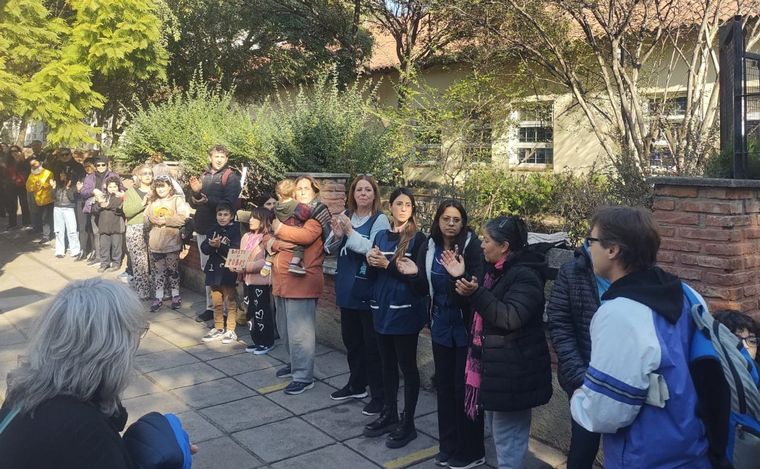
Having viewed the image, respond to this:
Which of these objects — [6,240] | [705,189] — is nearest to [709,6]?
[705,189]

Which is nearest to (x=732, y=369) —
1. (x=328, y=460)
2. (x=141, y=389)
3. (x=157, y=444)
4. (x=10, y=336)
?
(x=157, y=444)

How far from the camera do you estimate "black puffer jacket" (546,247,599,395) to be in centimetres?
332

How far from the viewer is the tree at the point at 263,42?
15766mm

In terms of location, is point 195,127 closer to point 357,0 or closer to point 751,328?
point 357,0

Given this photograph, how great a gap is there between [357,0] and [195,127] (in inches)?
210

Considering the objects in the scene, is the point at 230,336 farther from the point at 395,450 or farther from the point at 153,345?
the point at 395,450

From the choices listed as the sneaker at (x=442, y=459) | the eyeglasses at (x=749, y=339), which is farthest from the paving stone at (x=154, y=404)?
the eyeglasses at (x=749, y=339)

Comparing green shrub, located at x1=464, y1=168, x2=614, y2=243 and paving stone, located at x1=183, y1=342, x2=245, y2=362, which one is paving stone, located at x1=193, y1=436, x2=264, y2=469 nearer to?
paving stone, located at x1=183, y1=342, x2=245, y2=362

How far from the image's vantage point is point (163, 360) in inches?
264

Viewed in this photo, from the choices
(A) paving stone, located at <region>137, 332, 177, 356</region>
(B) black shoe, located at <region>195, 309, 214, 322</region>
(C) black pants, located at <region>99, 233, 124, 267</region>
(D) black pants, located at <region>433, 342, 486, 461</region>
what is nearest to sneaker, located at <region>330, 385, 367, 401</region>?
(D) black pants, located at <region>433, 342, 486, 461</region>

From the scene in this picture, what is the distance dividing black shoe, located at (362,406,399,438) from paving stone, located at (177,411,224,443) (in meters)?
1.10

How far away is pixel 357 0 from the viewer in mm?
14891

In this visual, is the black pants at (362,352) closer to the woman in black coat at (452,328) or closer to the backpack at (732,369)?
the woman in black coat at (452,328)

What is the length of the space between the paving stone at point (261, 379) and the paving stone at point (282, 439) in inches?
31.1
